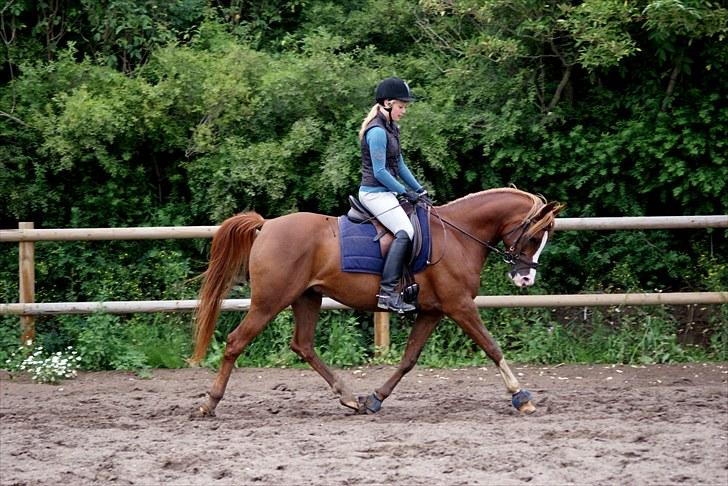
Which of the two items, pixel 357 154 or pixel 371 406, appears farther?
pixel 357 154

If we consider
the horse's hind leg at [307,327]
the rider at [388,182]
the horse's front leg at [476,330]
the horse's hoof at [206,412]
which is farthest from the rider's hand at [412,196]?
the horse's hoof at [206,412]

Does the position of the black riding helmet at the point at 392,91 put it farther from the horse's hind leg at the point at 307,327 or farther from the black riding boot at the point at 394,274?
the horse's hind leg at the point at 307,327

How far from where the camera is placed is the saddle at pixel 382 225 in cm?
819

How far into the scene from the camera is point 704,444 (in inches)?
266

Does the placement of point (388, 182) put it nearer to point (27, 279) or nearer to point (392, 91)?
point (392, 91)

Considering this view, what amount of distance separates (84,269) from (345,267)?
4.11 meters

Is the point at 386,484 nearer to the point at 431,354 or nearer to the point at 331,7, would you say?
the point at 431,354

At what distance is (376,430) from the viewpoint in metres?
7.53

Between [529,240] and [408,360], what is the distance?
146cm

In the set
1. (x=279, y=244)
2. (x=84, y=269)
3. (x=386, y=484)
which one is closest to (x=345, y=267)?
(x=279, y=244)

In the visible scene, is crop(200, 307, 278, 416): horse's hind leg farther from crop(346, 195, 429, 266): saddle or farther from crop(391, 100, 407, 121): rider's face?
crop(391, 100, 407, 121): rider's face

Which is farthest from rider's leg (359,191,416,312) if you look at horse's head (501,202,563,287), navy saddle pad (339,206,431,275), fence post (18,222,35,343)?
fence post (18,222,35,343)

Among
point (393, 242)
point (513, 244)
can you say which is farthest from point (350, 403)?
point (513, 244)

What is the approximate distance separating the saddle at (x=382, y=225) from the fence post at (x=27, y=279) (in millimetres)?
3893
